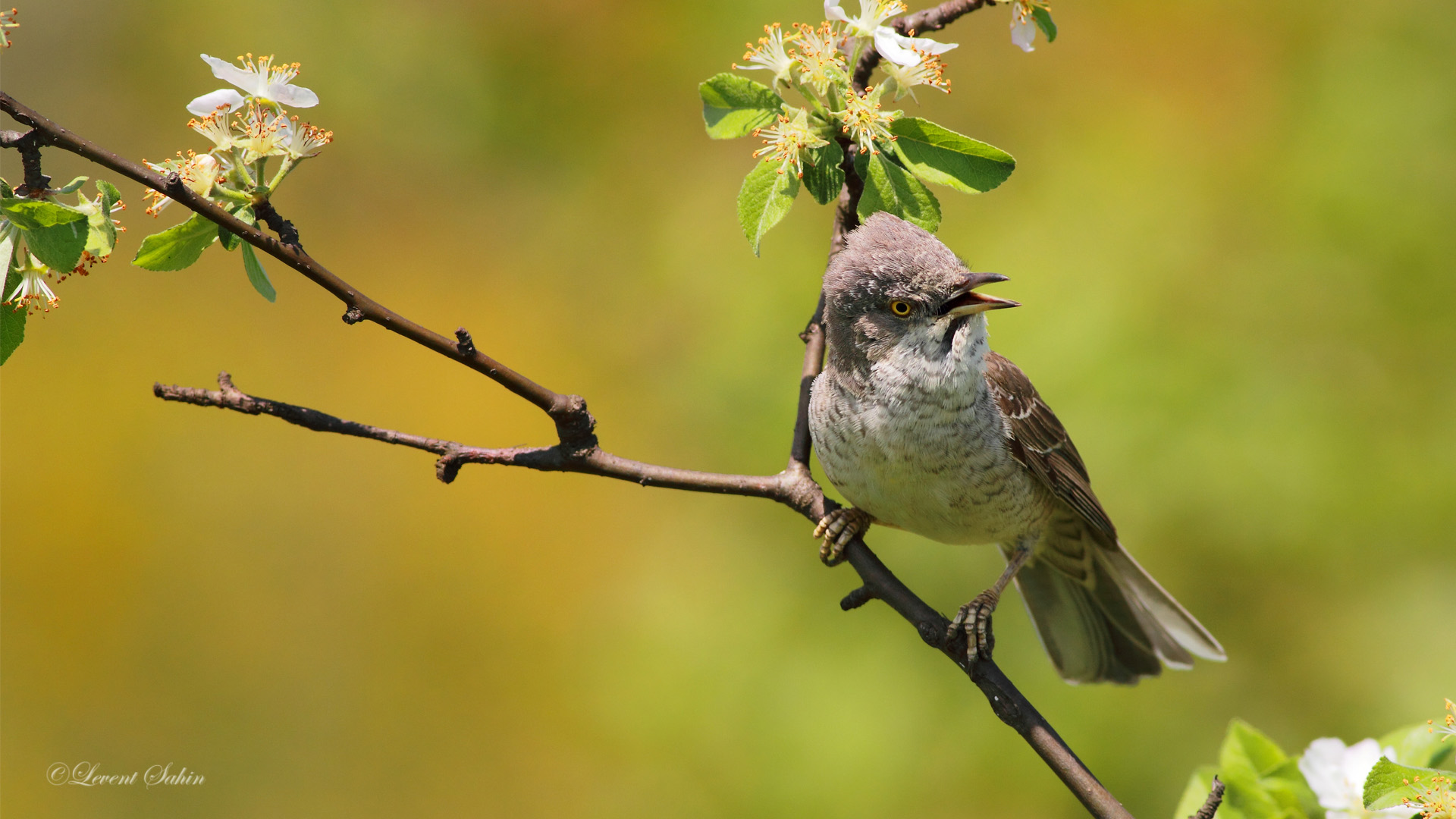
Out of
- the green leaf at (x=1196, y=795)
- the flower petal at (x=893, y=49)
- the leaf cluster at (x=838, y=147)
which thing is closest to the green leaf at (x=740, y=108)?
the leaf cluster at (x=838, y=147)

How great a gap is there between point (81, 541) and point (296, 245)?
6253mm

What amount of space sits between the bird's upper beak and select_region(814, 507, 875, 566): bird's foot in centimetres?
65

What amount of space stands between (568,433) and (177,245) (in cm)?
86

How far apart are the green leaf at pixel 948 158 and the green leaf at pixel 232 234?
1.36 metres

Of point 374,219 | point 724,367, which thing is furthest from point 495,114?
point 724,367

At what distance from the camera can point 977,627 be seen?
9.33ft

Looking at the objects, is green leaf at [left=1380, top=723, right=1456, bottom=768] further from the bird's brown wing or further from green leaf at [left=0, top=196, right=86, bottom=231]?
green leaf at [left=0, top=196, right=86, bottom=231]

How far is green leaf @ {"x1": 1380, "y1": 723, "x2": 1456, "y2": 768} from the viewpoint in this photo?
85.7 inches

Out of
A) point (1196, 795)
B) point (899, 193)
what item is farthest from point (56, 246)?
point (1196, 795)

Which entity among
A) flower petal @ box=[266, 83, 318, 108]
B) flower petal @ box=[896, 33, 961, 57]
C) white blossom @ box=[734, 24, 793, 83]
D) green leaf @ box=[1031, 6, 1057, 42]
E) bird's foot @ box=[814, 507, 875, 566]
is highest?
green leaf @ box=[1031, 6, 1057, 42]

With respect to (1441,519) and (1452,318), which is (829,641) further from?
(1452,318)

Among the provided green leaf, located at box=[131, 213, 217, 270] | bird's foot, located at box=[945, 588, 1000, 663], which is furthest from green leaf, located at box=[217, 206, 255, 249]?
bird's foot, located at box=[945, 588, 1000, 663]

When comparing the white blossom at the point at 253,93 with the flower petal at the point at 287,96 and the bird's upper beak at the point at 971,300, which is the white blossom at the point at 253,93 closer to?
the flower petal at the point at 287,96

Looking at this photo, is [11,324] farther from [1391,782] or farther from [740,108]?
[1391,782]
